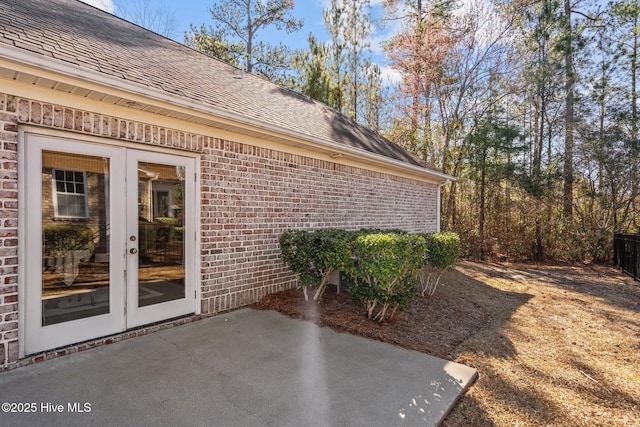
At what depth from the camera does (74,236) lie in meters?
3.34

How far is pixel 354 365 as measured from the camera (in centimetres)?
317

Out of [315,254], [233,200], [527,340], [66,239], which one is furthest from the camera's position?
[233,200]

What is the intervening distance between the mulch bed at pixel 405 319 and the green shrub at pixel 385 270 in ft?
0.90

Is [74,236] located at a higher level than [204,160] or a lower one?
lower

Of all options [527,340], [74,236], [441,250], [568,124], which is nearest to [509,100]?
[568,124]

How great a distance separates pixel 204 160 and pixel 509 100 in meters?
12.8

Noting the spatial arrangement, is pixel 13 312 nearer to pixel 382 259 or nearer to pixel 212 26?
pixel 382 259

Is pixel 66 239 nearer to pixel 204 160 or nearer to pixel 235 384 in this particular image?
pixel 204 160

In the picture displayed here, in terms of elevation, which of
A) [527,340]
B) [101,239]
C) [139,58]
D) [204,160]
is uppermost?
[139,58]

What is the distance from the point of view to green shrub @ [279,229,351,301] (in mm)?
4375

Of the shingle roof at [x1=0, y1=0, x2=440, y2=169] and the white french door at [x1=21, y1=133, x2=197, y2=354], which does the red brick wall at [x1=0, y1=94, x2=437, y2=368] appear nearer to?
the white french door at [x1=21, y1=133, x2=197, y2=354]

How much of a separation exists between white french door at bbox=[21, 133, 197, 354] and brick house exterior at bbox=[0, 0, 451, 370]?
90 mm

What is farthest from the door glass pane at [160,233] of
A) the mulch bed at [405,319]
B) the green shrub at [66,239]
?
the mulch bed at [405,319]

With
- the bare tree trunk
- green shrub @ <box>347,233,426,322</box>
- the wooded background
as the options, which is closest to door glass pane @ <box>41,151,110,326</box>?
green shrub @ <box>347,233,426,322</box>
